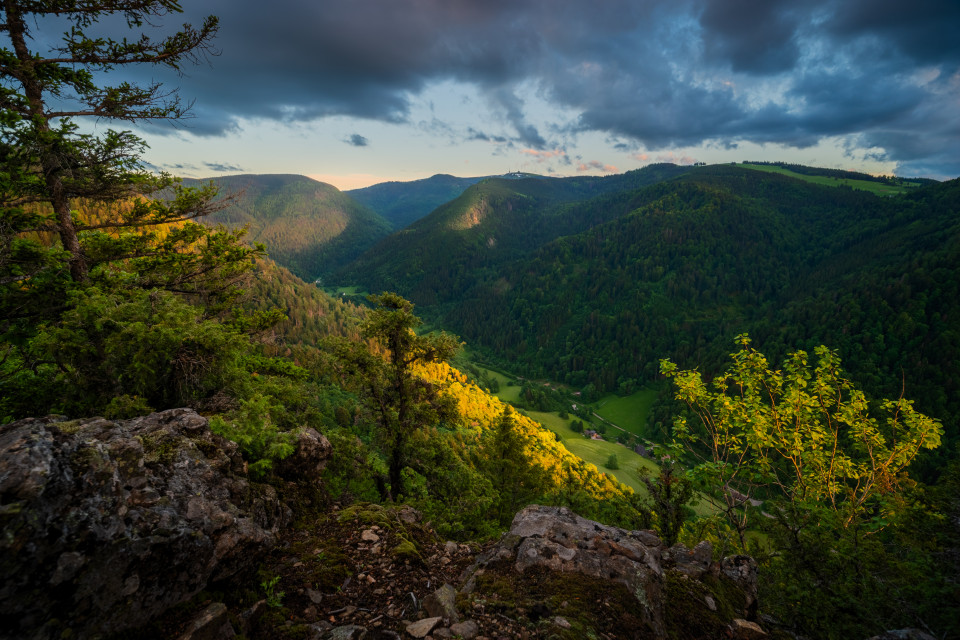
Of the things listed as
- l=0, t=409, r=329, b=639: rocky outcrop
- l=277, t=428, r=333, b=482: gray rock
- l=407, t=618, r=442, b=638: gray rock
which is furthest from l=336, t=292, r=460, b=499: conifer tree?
l=407, t=618, r=442, b=638: gray rock

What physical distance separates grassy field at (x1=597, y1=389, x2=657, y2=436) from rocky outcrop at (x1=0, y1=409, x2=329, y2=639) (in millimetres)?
165496

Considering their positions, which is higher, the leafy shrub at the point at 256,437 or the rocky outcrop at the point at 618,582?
the leafy shrub at the point at 256,437

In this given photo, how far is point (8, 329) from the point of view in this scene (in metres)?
10.3

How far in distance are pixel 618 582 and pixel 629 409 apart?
18153 centimetres

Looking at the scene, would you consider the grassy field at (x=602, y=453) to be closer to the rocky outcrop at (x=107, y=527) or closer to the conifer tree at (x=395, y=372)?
the conifer tree at (x=395, y=372)

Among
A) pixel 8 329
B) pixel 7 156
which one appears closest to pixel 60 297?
pixel 8 329

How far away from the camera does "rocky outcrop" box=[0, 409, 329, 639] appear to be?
3.78 metres

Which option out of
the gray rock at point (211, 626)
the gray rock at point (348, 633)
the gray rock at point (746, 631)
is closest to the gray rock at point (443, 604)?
the gray rock at point (348, 633)

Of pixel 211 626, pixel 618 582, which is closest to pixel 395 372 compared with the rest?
pixel 211 626

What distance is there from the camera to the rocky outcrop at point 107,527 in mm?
3777

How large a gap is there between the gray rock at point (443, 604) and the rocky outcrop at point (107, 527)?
343 cm

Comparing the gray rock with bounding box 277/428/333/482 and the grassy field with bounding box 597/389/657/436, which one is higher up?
the gray rock with bounding box 277/428/333/482

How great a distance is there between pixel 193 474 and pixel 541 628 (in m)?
6.74

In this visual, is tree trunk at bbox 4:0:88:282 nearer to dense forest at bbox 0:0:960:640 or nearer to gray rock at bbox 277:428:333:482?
dense forest at bbox 0:0:960:640
